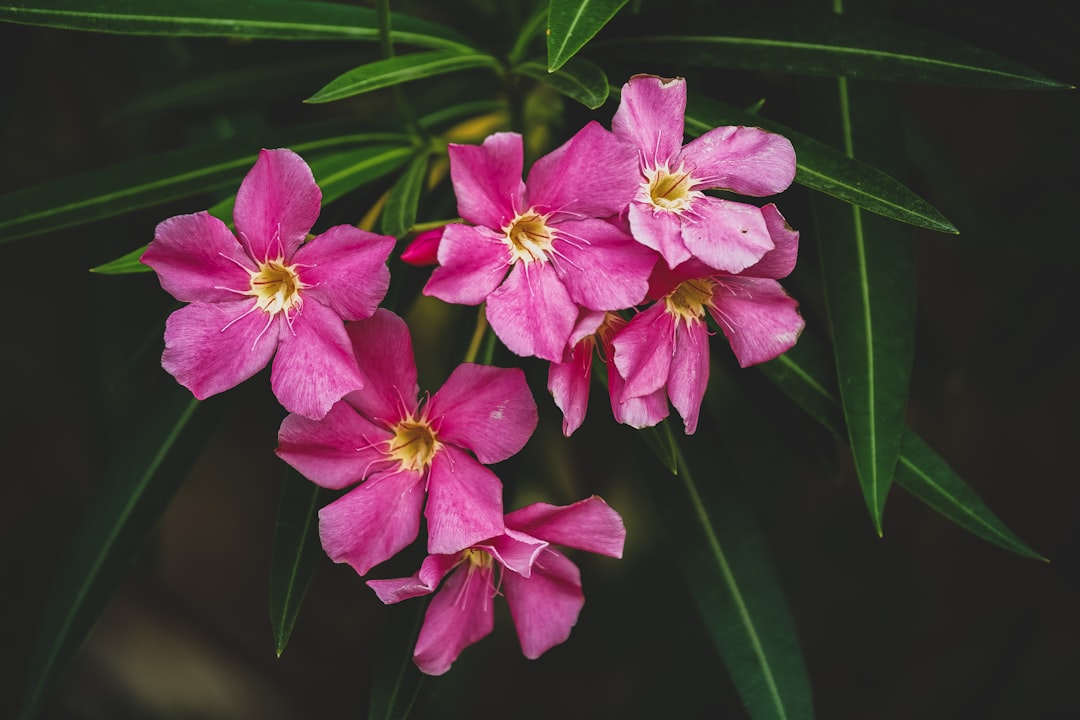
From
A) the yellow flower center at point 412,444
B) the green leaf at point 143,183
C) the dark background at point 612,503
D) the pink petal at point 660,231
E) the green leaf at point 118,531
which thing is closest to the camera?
the pink petal at point 660,231

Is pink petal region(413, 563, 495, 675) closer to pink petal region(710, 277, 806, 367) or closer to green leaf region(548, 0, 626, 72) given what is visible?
pink petal region(710, 277, 806, 367)

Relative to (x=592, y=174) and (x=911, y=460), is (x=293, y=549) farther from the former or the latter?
(x=911, y=460)

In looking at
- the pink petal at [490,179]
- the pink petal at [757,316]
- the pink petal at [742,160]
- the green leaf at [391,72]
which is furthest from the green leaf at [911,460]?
the green leaf at [391,72]

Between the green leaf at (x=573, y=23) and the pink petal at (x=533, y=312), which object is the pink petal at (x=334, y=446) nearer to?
the pink petal at (x=533, y=312)

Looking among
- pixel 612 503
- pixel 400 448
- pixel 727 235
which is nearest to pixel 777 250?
pixel 727 235

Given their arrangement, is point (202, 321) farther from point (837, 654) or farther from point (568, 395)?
point (837, 654)

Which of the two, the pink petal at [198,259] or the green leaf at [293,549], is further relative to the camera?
the green leaf at [293,549]

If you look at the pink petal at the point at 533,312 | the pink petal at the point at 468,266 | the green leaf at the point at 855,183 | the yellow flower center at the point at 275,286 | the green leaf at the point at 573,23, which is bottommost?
the yellow flower center at the point at 275,286

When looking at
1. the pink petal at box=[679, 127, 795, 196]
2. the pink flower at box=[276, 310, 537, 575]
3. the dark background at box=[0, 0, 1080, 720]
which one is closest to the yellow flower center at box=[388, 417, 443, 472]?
the pink flower at box=[276, 310, 537, 575]
